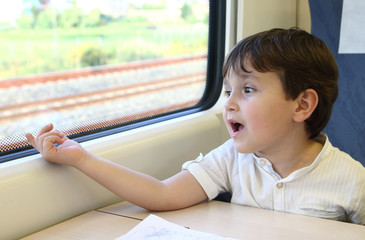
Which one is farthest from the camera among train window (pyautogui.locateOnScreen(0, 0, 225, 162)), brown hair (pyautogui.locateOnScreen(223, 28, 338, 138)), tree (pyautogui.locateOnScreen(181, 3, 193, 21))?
tree (pyautogui.locateOnScreen(181, 3, 193, 21))

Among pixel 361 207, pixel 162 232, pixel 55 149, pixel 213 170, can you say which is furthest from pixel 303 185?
pixel 55 149

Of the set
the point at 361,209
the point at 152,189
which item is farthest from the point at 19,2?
the point at 361,209

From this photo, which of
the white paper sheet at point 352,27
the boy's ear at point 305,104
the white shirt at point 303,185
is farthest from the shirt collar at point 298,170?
the white paper sheet at point 352,27

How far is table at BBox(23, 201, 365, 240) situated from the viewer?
1106 millimetres

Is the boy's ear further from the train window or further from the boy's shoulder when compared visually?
the train window

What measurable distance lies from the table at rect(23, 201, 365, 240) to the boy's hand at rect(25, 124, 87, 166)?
0.56ft

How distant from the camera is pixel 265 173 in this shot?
1.37 metres

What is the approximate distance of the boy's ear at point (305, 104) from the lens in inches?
51.3

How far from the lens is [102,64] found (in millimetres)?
1838

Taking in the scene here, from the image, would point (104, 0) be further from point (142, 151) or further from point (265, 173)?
point (265, 173)

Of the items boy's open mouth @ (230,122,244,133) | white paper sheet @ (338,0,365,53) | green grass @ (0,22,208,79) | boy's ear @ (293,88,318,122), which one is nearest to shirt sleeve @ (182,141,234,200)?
boy's open mouth @ (230,122,244,133)

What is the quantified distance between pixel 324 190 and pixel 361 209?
4.3 inches

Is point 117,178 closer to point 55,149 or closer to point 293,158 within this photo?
point 55,149

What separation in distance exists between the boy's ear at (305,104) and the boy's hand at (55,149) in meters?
0.60
